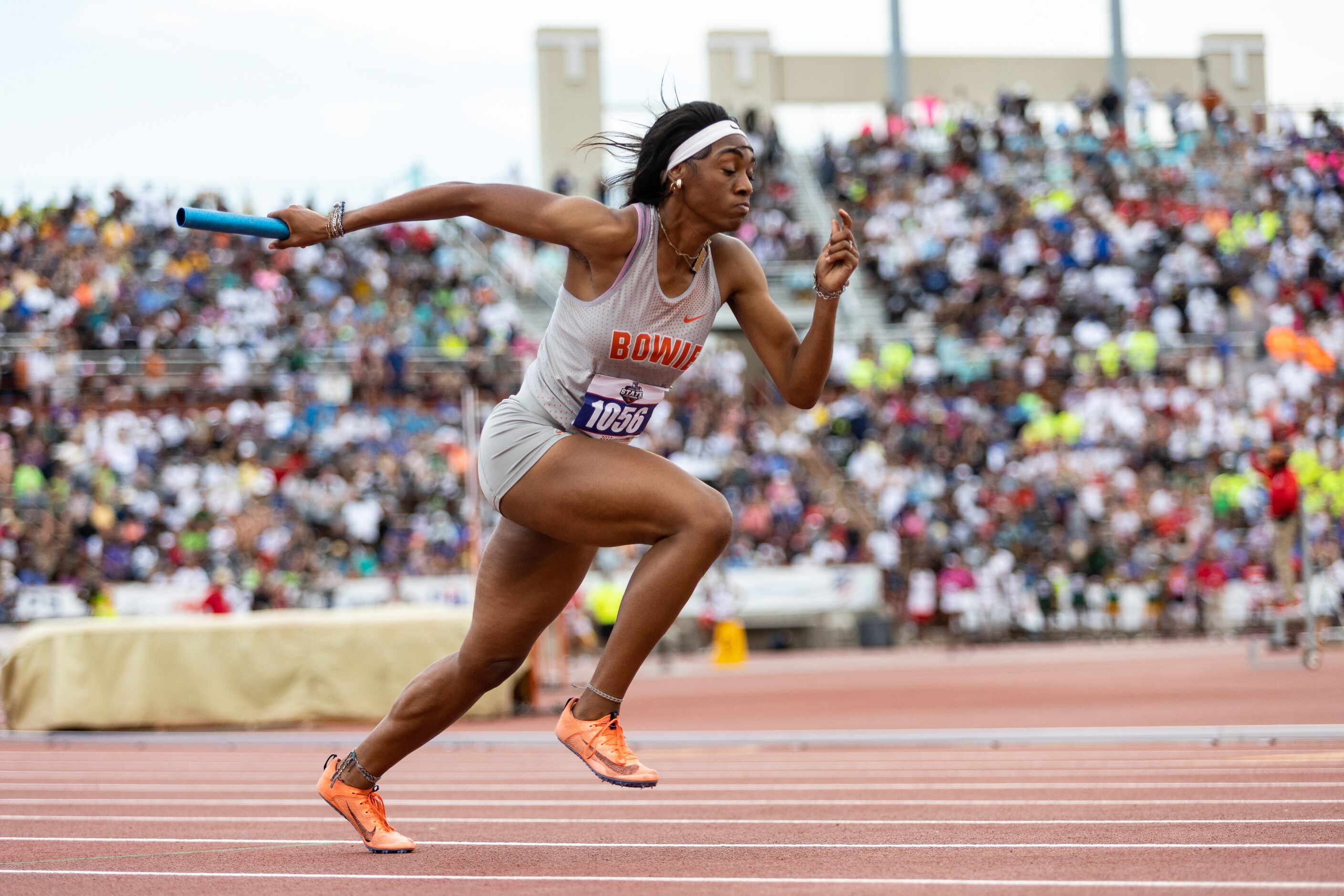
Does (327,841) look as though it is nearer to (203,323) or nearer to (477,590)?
(477,590)

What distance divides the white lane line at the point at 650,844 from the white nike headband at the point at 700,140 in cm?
196

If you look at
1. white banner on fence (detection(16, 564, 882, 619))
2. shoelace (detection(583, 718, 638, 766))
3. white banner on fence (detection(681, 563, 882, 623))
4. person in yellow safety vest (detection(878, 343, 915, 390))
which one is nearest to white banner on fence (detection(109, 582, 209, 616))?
white banner on fence (detection(16, 564, 882, 619))

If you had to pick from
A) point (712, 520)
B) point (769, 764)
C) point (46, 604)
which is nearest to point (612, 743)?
point (712, 520)

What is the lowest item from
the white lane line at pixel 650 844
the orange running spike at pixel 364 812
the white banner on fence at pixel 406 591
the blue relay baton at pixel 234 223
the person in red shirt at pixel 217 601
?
the white banner on fence at pixel 406 591

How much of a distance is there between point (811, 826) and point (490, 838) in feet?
3.39

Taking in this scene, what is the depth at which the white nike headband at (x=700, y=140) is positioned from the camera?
4117 millimetres

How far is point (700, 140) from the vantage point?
412cm

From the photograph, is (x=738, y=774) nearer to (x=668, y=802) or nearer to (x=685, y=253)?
(x=668, y=802)

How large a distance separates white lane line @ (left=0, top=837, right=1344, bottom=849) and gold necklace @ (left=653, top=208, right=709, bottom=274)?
5.48 feet

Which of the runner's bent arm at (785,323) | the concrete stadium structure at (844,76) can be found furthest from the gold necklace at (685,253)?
the concrete stadium structure at (844,76)

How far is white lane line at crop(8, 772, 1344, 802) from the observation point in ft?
19.2

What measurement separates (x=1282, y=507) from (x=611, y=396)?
10811 mm

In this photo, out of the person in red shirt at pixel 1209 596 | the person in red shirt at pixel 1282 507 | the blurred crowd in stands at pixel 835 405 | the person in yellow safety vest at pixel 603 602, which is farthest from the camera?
the person in red shirt at pixel 1209 596

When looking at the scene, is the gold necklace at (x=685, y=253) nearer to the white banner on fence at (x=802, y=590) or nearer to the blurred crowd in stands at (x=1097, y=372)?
the blurred crowd in stands at (x=1097, y=372)
